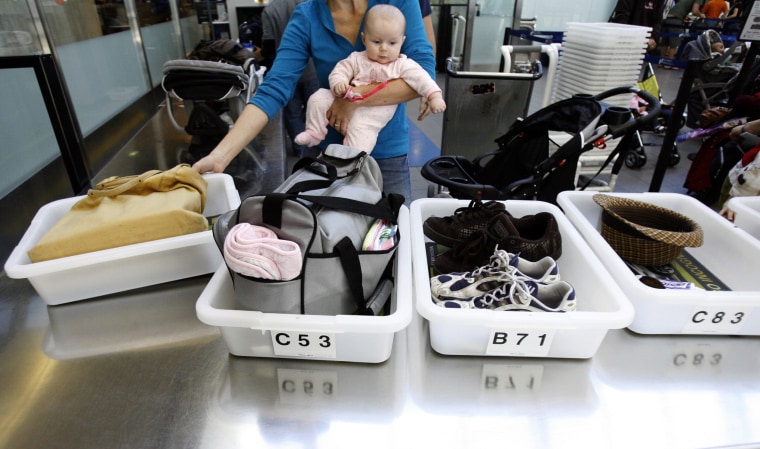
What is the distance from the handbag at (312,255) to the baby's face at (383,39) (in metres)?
0.73

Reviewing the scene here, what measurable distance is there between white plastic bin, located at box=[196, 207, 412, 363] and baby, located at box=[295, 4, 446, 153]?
764 mm

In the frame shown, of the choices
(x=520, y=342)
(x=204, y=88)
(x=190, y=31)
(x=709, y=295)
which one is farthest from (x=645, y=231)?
(x=190, y=31)

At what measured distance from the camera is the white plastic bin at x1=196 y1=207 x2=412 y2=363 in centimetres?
77

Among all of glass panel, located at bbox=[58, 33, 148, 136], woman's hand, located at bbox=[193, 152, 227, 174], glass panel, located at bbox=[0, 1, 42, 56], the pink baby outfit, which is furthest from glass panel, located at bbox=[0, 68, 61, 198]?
the pink baby outfit

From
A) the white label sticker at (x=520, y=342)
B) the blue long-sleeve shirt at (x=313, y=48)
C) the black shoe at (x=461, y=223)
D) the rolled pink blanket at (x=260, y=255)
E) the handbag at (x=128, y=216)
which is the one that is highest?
the blue long-sleeve shirt at (x=313, y=48)

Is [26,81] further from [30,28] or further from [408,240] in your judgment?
[408,240]

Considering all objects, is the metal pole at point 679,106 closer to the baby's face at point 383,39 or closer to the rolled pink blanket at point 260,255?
the baby's face at point 383,39

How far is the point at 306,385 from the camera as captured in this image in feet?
2.67

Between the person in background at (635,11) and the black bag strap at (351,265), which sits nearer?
the black bag strap at (351,265)

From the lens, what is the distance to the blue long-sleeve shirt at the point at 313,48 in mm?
1395

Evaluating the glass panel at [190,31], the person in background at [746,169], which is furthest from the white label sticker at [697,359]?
the glass panel at [190,31]

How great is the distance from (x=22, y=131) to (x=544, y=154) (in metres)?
2.50

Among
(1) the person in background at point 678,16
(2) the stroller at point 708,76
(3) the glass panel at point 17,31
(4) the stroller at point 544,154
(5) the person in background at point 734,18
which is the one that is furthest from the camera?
(1) the person in background at point 678,16

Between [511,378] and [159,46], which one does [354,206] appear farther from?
[159,46]
